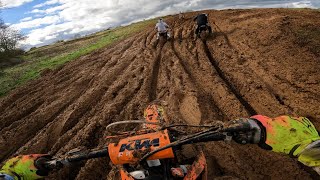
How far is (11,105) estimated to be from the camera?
1023 centimetres

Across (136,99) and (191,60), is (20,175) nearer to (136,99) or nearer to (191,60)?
(136,99)

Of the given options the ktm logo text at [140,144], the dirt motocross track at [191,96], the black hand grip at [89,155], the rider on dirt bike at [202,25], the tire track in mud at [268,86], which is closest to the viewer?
the ktm logo text at [140,144]

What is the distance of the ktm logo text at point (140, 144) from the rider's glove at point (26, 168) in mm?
1013

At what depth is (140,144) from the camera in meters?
2.68

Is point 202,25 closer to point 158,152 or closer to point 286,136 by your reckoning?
point 158,152

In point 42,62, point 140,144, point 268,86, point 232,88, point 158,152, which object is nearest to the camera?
point 158,152

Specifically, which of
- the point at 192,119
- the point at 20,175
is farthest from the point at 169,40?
the point at 20,175

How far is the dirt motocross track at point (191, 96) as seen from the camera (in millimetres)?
5082

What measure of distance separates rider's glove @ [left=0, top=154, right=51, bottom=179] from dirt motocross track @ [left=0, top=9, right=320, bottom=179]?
2025 millimetres

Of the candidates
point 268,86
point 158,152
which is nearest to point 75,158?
point 158,152

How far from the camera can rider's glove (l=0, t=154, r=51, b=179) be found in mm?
2982

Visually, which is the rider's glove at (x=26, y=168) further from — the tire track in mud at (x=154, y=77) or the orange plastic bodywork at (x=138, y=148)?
the tire track in mud at (x=154, y=77)

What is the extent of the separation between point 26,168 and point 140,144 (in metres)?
1.29

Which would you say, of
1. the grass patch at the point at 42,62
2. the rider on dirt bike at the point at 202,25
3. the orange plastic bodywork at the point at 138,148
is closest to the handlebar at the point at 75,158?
the orange plastic bodywork at the point at 138,148
